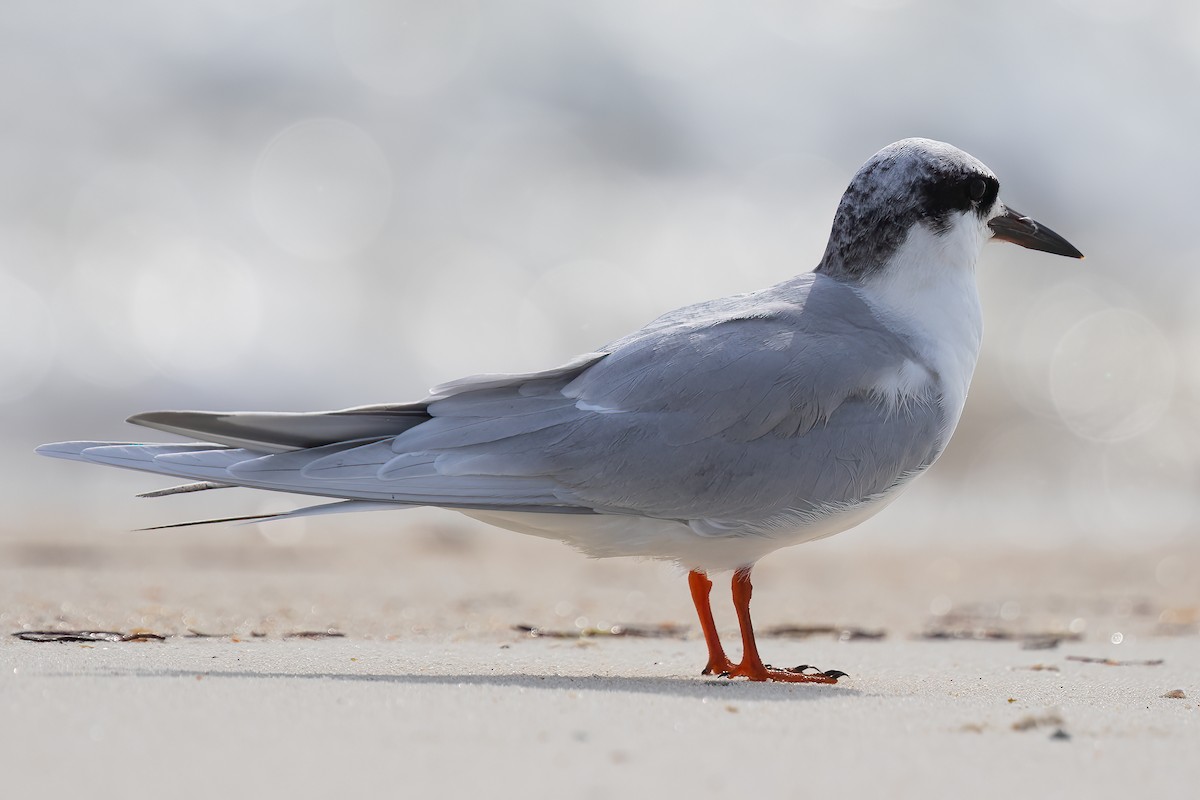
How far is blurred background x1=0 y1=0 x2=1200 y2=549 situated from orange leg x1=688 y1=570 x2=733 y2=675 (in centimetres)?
415

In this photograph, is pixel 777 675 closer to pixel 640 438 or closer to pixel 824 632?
pixel 640 438

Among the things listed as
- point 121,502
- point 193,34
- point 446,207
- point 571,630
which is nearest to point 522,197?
point 446,207

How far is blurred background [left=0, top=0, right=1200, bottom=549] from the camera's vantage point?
10320 millimetres

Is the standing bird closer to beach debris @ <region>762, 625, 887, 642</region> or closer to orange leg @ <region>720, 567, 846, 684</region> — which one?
orange leg @ <region>720, 567, 846, 684</region>

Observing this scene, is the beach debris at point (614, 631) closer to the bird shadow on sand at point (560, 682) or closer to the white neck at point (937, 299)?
the bird shadow on sand at point (560, 682)

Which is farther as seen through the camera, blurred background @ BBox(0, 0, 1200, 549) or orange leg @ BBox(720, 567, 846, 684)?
blurred background @ BBox(0, 0, 1200, 549)

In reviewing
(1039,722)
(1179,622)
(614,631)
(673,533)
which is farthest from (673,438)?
(1179,622)

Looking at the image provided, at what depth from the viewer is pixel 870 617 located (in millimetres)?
5125

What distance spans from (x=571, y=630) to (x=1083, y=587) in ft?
9.79

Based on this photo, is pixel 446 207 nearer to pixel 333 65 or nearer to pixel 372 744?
pixel 333 65

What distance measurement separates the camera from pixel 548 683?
2934 mm

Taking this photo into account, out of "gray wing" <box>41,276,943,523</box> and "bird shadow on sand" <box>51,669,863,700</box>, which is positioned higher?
"gray wing" <box>41,276,943,523</box>

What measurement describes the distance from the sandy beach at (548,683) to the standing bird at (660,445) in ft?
1.32

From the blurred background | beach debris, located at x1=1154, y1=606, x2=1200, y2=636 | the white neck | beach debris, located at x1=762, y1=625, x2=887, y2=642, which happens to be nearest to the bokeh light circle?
the blurred background
